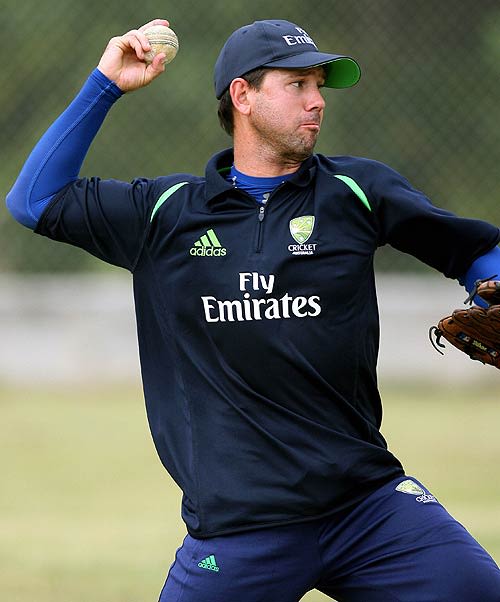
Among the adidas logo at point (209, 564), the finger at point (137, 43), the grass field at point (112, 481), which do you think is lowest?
the grass field at point (112, 481)

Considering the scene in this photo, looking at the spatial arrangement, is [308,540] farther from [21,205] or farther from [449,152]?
[449,152]

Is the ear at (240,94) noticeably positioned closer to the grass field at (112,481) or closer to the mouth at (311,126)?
the mouth at (311,126)

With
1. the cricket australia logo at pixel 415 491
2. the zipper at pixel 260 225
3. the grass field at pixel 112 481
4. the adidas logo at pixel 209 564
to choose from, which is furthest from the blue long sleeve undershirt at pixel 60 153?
the grass field at pixel 112 481

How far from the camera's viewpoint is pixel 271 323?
3363 millimetres

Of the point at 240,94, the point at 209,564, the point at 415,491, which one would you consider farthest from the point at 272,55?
the point at 209,564

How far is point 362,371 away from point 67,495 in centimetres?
494

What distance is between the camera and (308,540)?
10.9 feet

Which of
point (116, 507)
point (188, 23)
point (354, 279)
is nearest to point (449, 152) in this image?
point (188, 23)

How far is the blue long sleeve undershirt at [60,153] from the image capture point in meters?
3.58

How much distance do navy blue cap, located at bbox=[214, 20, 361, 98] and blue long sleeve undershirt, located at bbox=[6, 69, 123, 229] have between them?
341 millimetres

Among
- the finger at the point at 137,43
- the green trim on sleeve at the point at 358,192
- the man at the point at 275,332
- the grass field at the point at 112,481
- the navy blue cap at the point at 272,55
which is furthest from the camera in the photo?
the grass field at the point at 112,481

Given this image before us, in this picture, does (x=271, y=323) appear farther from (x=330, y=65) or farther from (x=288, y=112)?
(x=330, y=65)

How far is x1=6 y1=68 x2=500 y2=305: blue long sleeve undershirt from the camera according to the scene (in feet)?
11.7

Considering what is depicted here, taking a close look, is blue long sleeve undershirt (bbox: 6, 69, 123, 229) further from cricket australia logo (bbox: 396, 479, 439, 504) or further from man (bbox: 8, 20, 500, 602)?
cricket australia logo (bbox: 396, 479, 439, 504)
